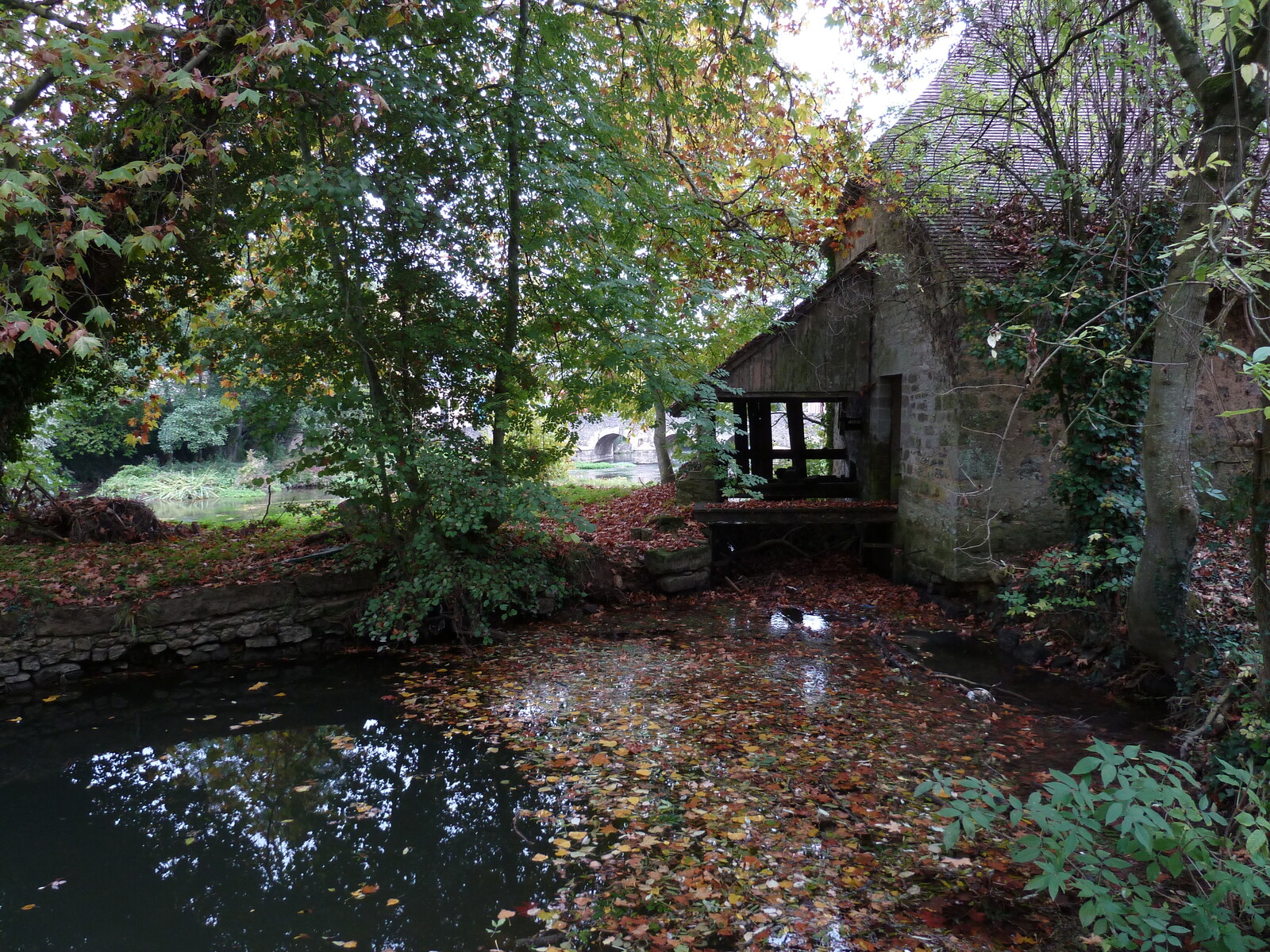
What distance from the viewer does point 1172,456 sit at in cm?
523

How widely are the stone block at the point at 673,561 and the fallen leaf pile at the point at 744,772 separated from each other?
1036 millimetres

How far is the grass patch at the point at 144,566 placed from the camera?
677cm

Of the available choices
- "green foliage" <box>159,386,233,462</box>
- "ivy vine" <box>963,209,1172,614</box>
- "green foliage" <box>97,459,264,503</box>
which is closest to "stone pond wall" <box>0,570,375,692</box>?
"ivy vine" <box>963,209,1172,614</box>

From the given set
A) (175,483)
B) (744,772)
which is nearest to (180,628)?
(744,772)

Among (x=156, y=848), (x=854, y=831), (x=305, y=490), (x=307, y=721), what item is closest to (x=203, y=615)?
(x=307, y=721)

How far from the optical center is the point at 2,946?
3082mm

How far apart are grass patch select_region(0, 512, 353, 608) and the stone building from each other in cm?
576

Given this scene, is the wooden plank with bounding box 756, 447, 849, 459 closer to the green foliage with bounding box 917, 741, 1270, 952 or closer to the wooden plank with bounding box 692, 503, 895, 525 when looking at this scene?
the wooden plank with bounding box 692, 503, 895, 525

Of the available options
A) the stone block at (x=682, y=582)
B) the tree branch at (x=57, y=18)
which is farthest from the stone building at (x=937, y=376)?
the tree branch at (x=57, y=18)

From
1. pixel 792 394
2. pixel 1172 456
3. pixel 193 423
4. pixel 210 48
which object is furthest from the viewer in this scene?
pixel 193 423

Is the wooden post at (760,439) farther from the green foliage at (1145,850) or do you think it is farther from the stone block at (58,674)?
the green foliage at (1145,850)

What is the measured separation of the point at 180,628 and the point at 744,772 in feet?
17.9

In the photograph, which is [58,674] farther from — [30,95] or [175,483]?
[175,483]

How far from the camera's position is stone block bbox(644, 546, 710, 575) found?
8.85 meters
